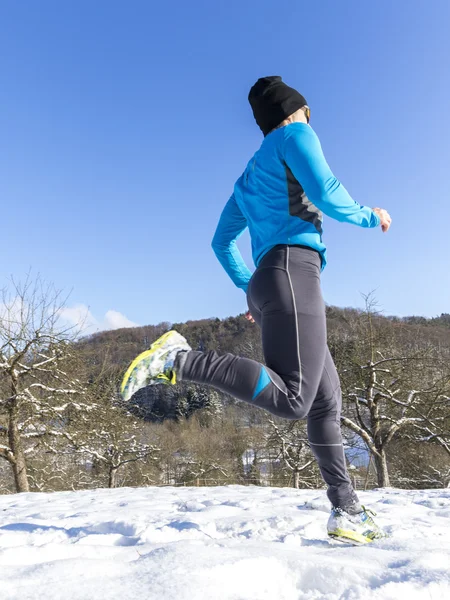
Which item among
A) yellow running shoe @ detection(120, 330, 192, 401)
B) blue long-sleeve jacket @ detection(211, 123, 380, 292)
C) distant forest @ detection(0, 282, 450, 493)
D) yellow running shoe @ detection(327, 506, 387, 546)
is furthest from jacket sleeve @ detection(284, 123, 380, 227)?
distant forest @ detection(0, 282, 450, 493)

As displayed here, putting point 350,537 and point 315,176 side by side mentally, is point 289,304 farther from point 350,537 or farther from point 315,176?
point 350,537

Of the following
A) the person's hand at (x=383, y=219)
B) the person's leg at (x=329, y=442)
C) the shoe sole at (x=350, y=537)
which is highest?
the person's hand at (x=383, y=219)

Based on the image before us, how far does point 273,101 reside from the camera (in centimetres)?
215

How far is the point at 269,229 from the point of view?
2088mm

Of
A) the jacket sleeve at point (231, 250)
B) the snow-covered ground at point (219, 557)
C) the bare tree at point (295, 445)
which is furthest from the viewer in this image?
the bare tree at point (295, 445)

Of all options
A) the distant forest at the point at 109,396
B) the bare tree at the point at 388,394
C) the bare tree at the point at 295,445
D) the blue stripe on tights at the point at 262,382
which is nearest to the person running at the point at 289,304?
the blue stripe on tights at the point at 262,382

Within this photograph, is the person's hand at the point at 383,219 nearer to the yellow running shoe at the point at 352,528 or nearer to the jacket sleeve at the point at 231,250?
the jacket sleeve at the point at 231,250

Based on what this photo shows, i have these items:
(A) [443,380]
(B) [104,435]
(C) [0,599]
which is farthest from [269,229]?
(B) [104,435]

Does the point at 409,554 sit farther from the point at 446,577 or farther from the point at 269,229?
the point at 269,229

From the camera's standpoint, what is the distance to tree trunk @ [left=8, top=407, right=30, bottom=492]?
10.6 m

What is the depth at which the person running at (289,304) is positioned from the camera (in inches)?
71.2

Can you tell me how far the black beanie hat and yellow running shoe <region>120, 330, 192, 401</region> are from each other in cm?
124

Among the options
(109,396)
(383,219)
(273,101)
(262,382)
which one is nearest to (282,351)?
(262,382)

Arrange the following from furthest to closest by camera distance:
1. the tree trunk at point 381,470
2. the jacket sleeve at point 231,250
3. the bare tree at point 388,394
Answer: the bare tree at point 388,394 < the tree trunk at point 381,470 < the jacket sleeve at point 231,250
